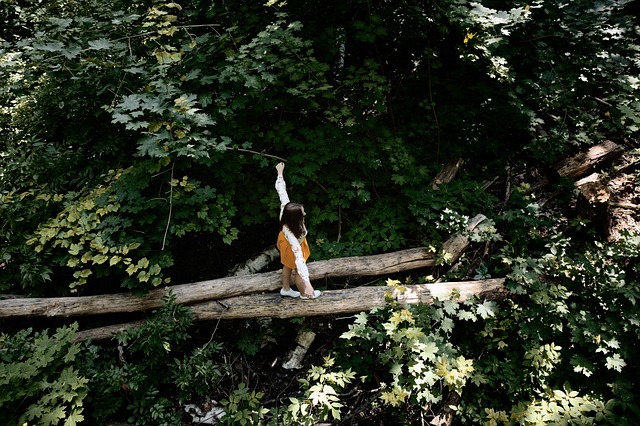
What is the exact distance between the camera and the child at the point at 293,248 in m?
3.47

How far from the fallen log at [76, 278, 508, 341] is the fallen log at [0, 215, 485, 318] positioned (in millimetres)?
142

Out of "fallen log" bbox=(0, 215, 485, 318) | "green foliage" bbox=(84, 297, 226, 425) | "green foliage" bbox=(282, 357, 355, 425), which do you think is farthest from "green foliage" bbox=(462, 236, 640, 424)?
"green foliage" bbox=(84, 297, 226, 425)

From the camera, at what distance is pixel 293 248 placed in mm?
3475

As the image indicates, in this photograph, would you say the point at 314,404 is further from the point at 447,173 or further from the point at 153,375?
the point at 447,173

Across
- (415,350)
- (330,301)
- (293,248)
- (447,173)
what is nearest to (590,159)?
(447,173)

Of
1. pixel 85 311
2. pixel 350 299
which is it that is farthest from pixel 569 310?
pixel 85 311

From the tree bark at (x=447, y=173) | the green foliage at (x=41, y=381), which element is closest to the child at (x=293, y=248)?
the green foliage at (x=41, y=381)

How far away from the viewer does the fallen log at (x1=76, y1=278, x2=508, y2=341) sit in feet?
12.4

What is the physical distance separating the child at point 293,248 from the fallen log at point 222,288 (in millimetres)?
311

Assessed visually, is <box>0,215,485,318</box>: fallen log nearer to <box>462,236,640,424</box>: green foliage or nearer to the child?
the child

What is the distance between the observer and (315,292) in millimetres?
3834

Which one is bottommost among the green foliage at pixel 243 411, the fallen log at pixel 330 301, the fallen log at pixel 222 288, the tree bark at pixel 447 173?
the green foliage at pixel 243 411

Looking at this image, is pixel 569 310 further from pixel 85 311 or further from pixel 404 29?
pixel 85 311

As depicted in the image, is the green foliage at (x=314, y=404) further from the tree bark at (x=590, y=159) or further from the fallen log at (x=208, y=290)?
the tree bark at (x=590, y=159)
